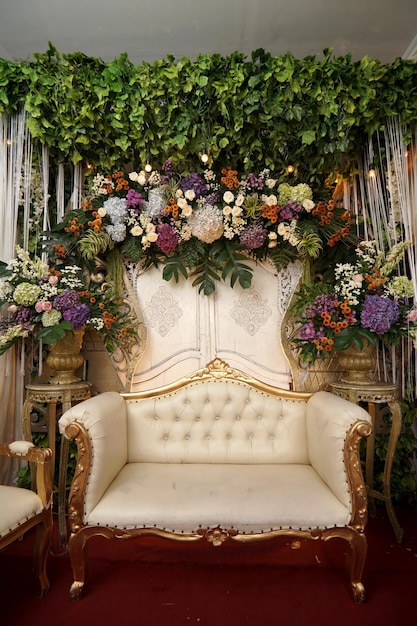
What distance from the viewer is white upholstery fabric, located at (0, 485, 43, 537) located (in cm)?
146

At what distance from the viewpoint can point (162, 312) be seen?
2.71 meters

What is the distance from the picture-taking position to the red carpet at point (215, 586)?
58.3 inches

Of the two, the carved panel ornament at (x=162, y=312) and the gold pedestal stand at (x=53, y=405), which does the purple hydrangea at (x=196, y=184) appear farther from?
the gold pedestal stand at (x=53, y=405)

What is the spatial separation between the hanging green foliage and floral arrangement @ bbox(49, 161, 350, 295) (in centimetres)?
21

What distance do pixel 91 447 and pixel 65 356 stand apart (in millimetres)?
812

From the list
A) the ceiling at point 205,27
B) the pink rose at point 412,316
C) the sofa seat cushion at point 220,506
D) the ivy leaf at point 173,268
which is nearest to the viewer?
the sofa seat cushion at point 220,506

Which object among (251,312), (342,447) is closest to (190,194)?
(251,312)

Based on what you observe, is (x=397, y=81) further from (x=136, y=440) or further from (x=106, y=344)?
(x=136, y=440)

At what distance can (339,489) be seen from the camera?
1.65m

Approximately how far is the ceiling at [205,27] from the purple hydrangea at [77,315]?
1.92m

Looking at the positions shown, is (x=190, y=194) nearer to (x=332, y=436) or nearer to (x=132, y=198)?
(x=132, y=198)

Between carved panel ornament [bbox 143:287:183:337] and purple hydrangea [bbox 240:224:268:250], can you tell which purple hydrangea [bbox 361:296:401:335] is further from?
carved panel ornament [bbox 143:287:183:337]

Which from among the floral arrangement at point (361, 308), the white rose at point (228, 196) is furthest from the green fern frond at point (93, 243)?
the floral arrangement at point (361, 308)

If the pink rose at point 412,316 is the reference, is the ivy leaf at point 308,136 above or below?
above
